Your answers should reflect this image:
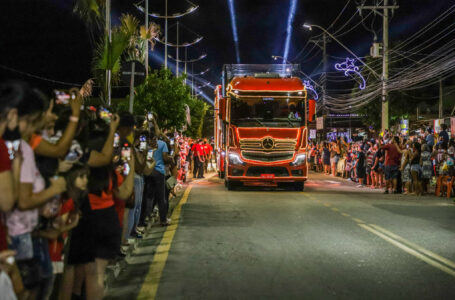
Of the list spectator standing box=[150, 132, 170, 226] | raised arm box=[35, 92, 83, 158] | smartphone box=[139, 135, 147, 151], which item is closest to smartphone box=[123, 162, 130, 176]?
raised arm box=[35, 92, 83, 158]

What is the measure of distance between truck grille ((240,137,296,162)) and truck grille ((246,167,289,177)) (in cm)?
30

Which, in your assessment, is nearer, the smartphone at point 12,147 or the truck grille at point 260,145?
the smartphone at point 12,147

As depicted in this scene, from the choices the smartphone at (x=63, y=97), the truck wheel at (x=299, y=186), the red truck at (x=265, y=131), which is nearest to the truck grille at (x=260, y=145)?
the red truck at (x=265, y=131)

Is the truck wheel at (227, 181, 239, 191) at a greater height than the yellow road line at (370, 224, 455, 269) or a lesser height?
greater

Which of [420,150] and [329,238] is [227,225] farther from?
[420,150]

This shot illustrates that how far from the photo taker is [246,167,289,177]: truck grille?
63.2ft

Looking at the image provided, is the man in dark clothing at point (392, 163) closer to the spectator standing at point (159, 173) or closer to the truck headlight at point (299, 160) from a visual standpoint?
the truck headlight at point (299, 160)

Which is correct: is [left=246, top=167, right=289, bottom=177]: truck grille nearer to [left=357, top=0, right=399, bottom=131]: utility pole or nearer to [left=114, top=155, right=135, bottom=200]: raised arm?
[left=357, top=0, right=399, bottom=131]: utility pole

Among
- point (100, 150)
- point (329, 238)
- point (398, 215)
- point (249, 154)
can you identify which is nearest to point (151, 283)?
point (100, 150)

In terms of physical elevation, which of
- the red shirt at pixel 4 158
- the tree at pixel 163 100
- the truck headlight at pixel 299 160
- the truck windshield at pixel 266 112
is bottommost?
the truck headlight at pixel 299 160

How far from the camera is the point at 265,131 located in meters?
19.1

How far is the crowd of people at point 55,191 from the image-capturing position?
3654 mm

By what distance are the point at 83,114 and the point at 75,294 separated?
1753 mm

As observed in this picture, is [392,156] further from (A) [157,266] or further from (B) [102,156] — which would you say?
(B) [102,156]
